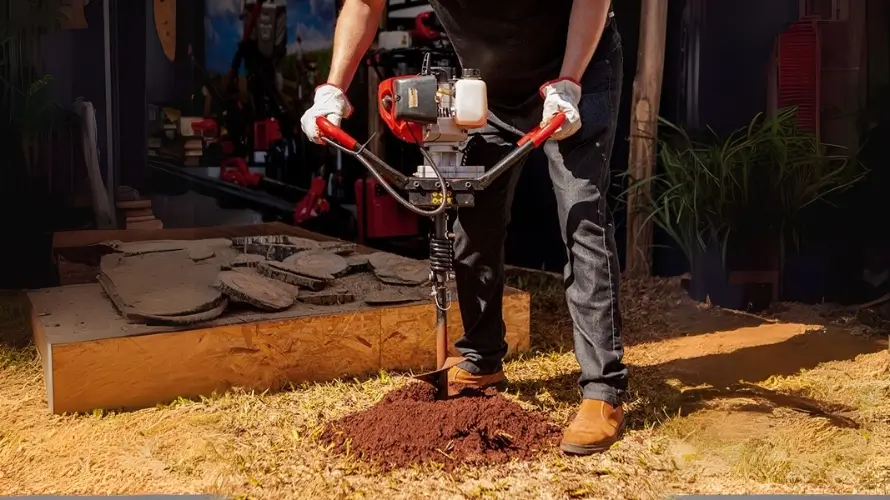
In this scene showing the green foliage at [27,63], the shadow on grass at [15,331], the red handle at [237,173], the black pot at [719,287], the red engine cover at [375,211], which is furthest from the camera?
the red engine cover at [375,211]

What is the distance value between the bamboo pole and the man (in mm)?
1760

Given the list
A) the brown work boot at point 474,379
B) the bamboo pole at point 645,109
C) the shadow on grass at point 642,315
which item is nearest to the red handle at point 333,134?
the brown work boot at point 474,379

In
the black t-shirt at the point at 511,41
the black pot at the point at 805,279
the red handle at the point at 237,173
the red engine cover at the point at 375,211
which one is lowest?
the black pot at the point at 805,279

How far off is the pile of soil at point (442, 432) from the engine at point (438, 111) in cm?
54

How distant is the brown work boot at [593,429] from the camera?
2.04m

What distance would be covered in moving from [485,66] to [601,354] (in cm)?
76

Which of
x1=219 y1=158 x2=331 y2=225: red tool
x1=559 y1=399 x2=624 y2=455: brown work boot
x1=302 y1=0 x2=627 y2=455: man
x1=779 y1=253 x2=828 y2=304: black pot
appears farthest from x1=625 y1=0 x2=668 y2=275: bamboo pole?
x1=559 y1=399 x2=624 y2=455: brown work boot

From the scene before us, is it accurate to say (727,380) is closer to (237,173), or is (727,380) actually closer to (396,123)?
(396,123)

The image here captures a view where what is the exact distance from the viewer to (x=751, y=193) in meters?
3.52

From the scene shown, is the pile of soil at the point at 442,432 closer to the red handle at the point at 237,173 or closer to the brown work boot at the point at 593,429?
the brown work boot at the point at 593,429

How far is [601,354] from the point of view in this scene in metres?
2.12

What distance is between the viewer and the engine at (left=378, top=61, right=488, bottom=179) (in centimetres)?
197

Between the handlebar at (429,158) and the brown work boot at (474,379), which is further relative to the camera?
the brown work boot at (474,379)

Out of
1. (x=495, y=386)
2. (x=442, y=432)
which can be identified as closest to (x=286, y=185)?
(x=495, y=386)
